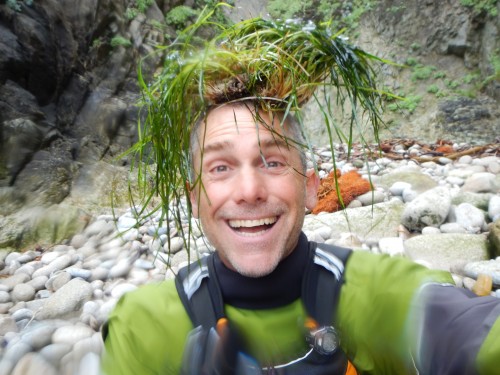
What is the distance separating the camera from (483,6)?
35.3 feet

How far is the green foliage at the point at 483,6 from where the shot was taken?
10.4m

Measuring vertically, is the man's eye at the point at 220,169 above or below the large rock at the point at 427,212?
above

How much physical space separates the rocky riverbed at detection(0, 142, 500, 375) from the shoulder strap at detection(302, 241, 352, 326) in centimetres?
91

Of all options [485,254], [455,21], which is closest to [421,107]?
[455,21]

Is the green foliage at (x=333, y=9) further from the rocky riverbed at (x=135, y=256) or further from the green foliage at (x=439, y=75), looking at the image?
the rocky riverbed at (x=135, y=256)

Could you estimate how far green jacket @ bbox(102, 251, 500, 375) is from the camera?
4.27ft

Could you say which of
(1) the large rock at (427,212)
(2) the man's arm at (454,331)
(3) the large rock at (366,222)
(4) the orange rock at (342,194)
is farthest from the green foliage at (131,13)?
(2) the man's arm at (454,331)

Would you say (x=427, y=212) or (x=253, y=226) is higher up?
(x=253, y=226)

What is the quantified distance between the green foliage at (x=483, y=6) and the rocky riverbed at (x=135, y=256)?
23.7 ft

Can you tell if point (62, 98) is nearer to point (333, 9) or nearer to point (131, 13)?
point (131, 13)

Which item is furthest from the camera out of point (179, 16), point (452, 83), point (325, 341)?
point (452, 83)

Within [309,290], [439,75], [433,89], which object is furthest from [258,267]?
[439,75]

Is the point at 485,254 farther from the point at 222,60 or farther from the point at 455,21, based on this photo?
the point at 455,21

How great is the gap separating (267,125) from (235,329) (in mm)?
811
